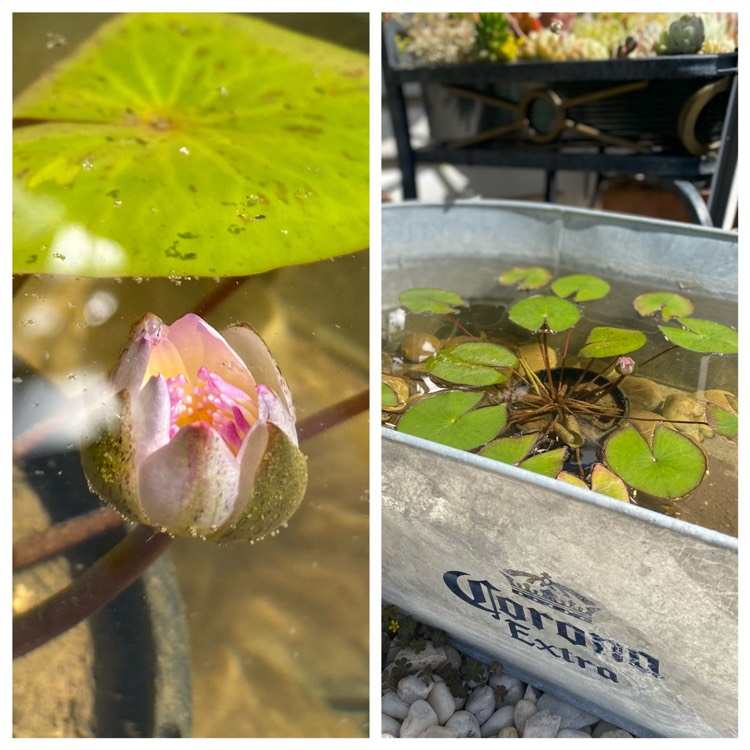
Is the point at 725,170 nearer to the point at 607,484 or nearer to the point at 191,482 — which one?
the point at 607,484

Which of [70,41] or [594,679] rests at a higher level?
[70,41]

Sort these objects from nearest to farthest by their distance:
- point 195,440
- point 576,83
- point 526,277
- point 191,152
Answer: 1. point 195,440
2. point 191,152
3. point 526,277
4. point 576,83

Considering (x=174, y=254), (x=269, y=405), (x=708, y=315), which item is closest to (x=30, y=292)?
(x=174, y=254)

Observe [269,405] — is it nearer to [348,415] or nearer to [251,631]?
[348,415]

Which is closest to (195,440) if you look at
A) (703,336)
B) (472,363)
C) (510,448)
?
(510,448)

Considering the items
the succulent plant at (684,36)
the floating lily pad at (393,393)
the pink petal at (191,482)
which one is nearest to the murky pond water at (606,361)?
the floating lily pad at (393,393)

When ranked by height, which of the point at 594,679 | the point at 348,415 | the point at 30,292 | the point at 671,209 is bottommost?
the point at 594,679
